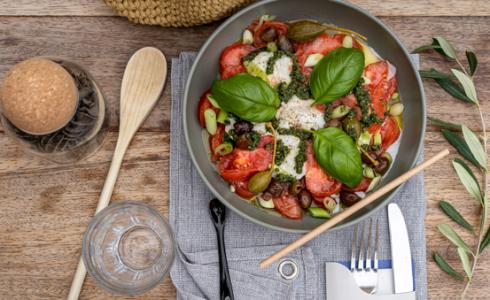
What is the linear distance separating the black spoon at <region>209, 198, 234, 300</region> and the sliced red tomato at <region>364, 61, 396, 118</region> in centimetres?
48

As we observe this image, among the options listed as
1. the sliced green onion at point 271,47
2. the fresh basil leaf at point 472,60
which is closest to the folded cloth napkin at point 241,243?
the sliced green onion at point 271,47

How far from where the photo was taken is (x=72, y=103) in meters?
1.24

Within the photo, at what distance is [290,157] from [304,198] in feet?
0.35

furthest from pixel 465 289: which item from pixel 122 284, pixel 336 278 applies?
pixel 122 284

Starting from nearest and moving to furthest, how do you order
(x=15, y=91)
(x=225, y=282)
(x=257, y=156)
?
(x=15, y=91) → (x=257, y=156) → (x=225, y=282)

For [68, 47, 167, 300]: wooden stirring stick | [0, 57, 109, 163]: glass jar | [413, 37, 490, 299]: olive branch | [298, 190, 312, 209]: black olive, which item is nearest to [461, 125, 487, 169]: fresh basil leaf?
[413, 37, 490, 299]: olive branch

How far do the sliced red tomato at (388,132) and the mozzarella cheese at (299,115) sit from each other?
0.57ft

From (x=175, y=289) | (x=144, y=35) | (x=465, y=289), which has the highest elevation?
(x=144, y=35)

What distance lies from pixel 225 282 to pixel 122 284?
28 centimetres

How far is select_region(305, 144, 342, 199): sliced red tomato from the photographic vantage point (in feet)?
4.20

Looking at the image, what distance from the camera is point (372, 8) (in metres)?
1.48

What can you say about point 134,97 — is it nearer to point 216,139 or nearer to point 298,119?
point 216,139

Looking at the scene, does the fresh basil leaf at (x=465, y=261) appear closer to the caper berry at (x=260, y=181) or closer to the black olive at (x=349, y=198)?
the black olive at (x=349, y=198)

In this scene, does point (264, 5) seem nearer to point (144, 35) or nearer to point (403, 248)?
point (144, 35)
